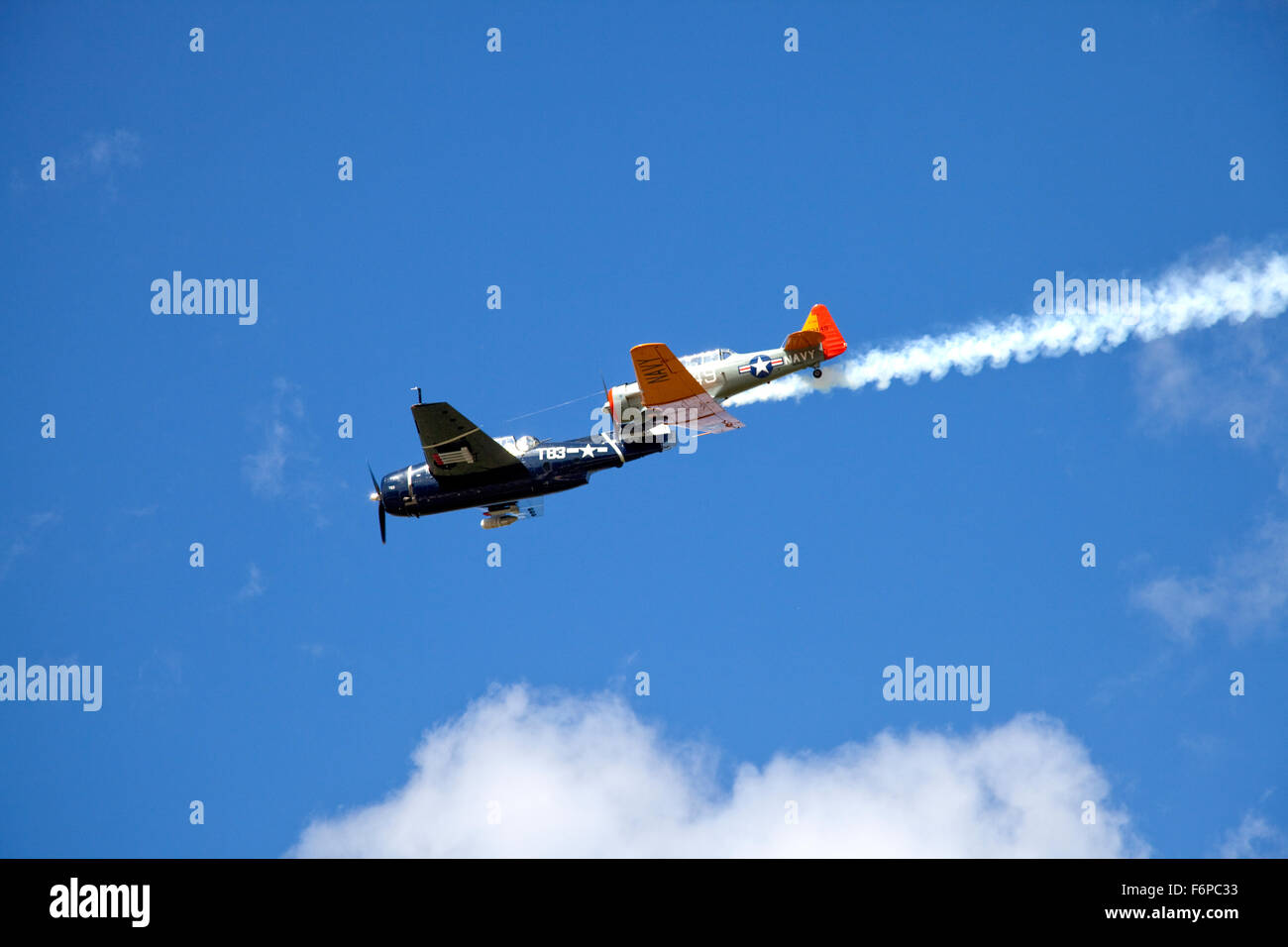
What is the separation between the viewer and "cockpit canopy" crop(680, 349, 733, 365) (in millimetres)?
52719

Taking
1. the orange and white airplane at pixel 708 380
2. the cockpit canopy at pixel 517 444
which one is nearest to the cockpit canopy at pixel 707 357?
the orange and white airplane at pixel 708 380

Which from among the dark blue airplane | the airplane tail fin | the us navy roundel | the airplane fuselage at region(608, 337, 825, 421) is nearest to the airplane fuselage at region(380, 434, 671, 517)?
the dark blue airplane

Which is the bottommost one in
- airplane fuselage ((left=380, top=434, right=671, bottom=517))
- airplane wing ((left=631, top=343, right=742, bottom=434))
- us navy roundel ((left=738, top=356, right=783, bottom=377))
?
airplane fuselage ((left=380, top=434, right=671, bottom=517))

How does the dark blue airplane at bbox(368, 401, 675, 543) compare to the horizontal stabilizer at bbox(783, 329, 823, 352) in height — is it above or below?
below

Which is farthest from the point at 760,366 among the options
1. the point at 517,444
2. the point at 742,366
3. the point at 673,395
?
the point at 517,444

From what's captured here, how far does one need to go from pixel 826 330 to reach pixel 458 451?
1558 cm

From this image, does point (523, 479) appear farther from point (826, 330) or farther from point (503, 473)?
point (826, 330)

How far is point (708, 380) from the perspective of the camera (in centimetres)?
5244

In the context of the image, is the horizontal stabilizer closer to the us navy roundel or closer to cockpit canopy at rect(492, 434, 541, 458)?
the us navy roundel

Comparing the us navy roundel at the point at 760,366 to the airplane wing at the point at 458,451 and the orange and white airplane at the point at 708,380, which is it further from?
the airplane wing at the point at 458,451
